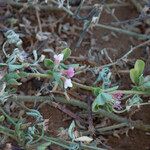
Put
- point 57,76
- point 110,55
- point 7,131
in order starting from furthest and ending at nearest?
point 110,55, point 7,131, point 57,76

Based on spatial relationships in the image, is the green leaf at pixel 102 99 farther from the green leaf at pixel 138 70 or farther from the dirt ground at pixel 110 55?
the dirt ground at pixel 110 55

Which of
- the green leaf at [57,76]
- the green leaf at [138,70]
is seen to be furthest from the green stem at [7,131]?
the green leaf at [138,70]

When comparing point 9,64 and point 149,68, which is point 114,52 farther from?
point 9,64

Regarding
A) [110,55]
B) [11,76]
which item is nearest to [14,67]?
[11,76]

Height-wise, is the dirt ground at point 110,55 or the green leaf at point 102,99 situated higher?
the green leaf at point 102,99

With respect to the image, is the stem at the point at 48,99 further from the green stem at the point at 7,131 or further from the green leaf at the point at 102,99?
the green leaf at the point at 102,99

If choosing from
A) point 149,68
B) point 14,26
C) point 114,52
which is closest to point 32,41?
point 14,26

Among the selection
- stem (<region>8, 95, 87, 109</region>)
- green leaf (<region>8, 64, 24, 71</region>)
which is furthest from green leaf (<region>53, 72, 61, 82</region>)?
stem (<region>8, 95, 87, 109</region>)

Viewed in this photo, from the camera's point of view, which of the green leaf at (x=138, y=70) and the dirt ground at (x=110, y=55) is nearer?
the green leaf at (x=138, y=70)

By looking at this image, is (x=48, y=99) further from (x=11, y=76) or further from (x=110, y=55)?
(x=110, y=55)

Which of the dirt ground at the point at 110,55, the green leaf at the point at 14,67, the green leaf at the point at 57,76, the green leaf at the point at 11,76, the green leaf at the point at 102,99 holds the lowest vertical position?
the dirt ground at the point at 110,55

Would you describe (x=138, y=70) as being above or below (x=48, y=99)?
above

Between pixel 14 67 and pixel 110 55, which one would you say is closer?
pixel 14 67
